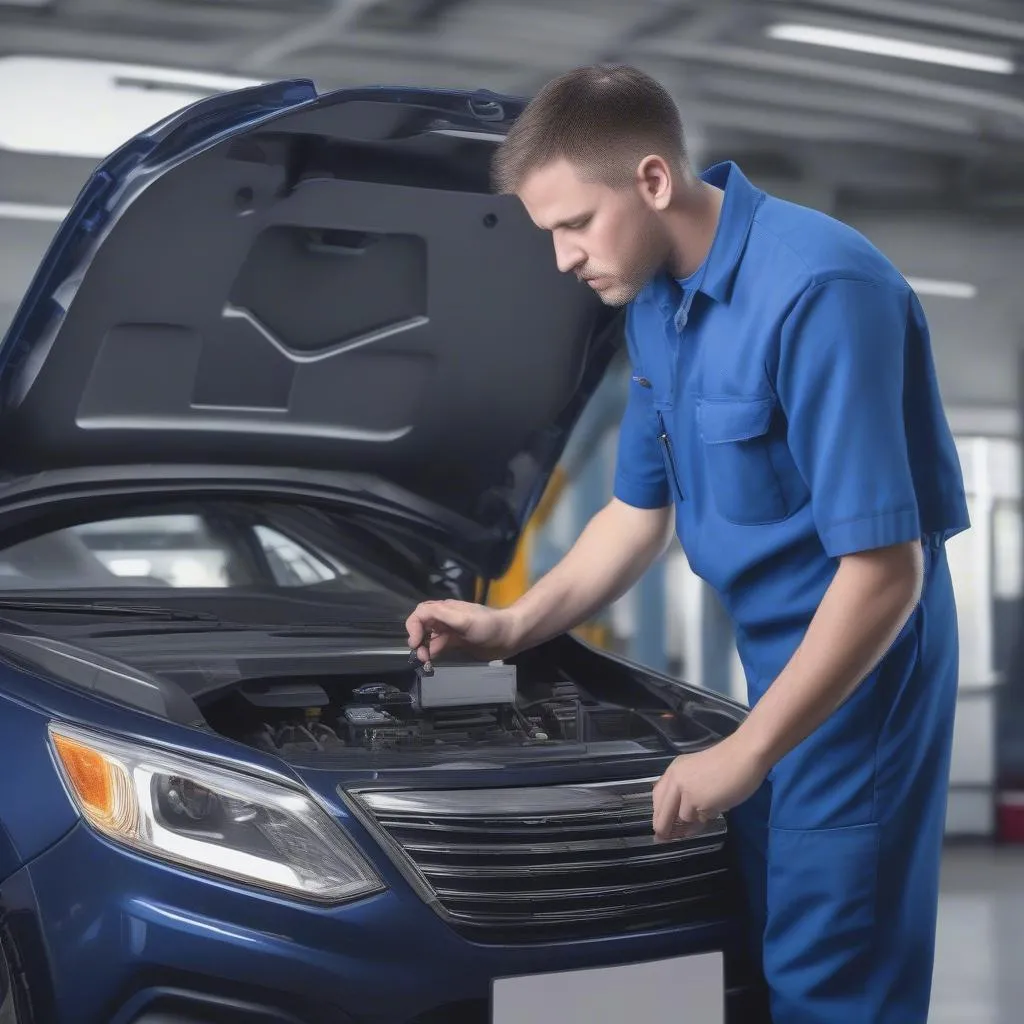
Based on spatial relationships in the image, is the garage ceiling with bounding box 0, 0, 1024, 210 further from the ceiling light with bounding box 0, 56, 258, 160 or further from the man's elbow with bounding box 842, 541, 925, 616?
the man's elbow with bounding box 842, 541, 925, 616

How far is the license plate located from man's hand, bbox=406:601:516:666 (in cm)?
47

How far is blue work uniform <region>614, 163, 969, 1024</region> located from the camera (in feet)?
4.84

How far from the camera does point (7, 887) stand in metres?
1.51

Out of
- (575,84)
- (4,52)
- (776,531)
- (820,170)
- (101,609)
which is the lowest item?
(101,609)

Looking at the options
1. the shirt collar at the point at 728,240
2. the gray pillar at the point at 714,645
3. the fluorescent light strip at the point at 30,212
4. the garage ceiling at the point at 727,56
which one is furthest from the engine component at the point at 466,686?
the fluorescent light strip at the point at 30,212

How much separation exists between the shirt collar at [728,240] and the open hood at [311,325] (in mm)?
459

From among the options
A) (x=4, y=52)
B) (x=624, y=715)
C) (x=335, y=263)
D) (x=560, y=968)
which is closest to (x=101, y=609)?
(x=335, y=263)

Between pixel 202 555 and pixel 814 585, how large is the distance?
4.20 feet

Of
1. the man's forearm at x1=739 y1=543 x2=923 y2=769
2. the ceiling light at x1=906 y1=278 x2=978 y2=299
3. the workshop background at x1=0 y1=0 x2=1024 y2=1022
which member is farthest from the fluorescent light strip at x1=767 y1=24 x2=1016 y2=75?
the man's forearm at x1=739 y1=543 x2=923 y2=769

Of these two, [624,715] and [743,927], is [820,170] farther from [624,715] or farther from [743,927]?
[743,927]

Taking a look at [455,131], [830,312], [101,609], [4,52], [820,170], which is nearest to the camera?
[830,312]

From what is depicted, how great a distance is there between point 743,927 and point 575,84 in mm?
1002

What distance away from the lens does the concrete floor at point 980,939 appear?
3.00 metres

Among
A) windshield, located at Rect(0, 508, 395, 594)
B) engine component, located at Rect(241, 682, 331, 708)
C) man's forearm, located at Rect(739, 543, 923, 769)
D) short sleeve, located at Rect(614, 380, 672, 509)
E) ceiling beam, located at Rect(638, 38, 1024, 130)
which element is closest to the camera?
man's forearm, located at Rect(739, 543, 923, 769)
